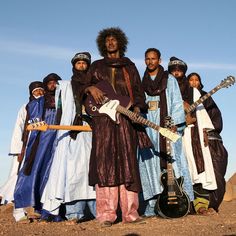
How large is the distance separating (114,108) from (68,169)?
4.66 feet

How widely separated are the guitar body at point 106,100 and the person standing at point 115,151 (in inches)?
2.4

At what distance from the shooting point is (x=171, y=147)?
7168mm

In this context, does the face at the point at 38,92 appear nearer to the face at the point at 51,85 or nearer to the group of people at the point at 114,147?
the group of people at the point at 114,147

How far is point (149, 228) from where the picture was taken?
5684mm

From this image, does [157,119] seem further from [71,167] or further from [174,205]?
[71,167]

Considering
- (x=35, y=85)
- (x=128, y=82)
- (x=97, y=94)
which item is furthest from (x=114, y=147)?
(x=35, y=85)

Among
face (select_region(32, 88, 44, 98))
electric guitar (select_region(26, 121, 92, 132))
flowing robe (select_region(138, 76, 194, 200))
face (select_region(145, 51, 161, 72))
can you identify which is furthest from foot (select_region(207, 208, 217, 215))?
face (select_region(32, 88, 44, 98))

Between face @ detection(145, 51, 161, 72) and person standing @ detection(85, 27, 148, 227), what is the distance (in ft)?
2.59

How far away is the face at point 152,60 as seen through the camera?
290 inches

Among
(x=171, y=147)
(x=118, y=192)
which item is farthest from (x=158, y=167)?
(x=118, y=192)

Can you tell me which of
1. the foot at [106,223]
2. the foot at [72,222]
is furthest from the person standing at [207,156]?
the foot at [106,223]

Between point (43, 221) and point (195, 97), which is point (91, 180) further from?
point (195, 97)

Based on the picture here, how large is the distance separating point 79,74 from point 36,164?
152 cm

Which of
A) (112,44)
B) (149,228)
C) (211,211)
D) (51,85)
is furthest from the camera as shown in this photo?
(51,85)
